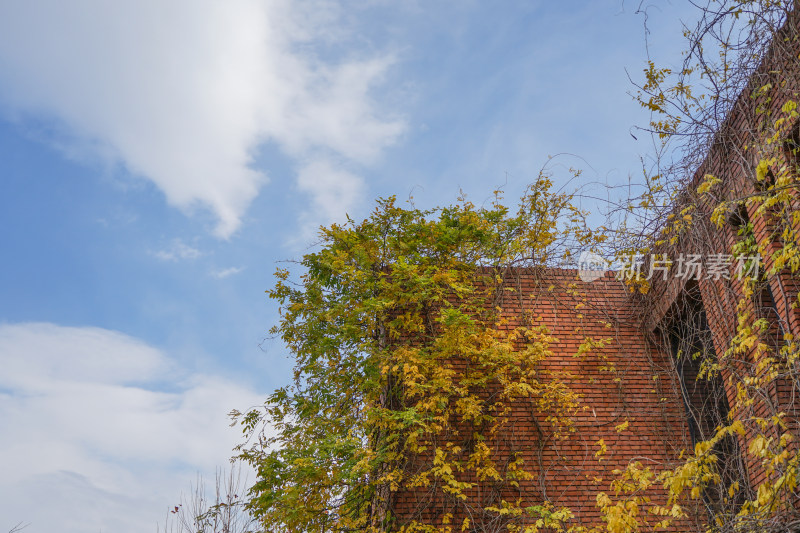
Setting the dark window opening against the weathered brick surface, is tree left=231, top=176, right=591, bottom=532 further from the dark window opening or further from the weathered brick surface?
the dark window opening

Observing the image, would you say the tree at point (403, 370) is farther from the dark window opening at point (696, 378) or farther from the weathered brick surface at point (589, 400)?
the dark window opening at point (696, 378)

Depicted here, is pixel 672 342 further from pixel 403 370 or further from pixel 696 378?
pixel 403 370

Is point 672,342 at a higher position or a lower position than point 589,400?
higher

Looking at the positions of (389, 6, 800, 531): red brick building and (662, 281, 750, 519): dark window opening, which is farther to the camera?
(662, 281, 750, 519): dark window opening

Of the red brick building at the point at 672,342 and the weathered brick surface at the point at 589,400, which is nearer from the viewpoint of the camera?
the red brick building at the point at 672,342

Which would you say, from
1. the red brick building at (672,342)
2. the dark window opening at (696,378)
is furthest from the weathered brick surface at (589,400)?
the dark window opening at (696,378)

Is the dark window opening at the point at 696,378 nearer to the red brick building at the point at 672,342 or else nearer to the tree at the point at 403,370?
the red brick building at the point at 672,342

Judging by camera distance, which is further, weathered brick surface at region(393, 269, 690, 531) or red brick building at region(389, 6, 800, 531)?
weathered brick surface at region(393, 269, 690, 531)

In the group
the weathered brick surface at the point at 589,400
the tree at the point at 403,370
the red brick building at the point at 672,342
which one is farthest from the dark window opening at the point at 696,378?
the tree at the point at 403,370

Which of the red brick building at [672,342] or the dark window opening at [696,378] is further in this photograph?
the dark window opening at [696,378]

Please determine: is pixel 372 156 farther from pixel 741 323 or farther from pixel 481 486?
pixel 741 323

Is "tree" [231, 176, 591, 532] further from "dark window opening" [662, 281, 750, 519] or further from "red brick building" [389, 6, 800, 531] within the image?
"dark window opening" [662, 281, 750, 519]

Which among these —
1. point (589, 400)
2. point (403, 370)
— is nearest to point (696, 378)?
point (589, 400)

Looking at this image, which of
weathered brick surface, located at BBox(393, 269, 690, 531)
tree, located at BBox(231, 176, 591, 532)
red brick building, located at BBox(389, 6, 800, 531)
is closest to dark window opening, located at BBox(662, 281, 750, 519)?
red brick building, located at BBox(389, 6, 800, 531)
